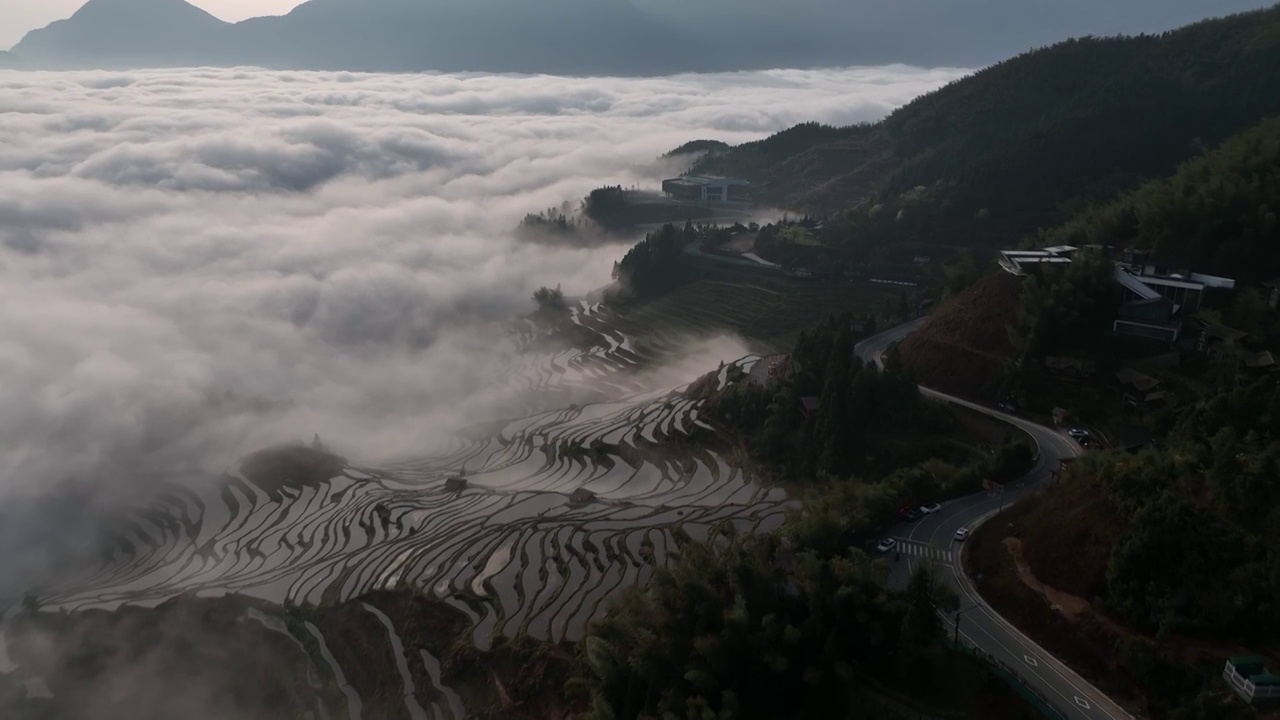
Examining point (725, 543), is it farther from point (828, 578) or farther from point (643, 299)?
point (643, 299)

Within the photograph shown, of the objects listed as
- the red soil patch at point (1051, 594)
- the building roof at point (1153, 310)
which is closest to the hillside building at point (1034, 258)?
the building roof at point (1153, 310)

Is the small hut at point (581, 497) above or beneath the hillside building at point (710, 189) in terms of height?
beneath

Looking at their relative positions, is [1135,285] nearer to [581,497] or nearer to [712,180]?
[581,497]

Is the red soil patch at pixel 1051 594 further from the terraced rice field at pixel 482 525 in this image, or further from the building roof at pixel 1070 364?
the building roof at pixel 1070 364

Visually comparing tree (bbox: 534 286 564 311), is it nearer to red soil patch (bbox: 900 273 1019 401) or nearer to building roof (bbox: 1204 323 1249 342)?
red soil patch (bbox: 900 273 1019 401)

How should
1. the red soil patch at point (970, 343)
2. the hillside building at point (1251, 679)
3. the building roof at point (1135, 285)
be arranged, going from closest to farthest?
the hillside building at point (1251, 679)
the building roof at point (1135, 285)
the red soil patch at point (970, 343)

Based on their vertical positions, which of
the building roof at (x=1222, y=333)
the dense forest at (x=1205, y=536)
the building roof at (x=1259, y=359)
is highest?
the building roof at (x=1222, y=333)
